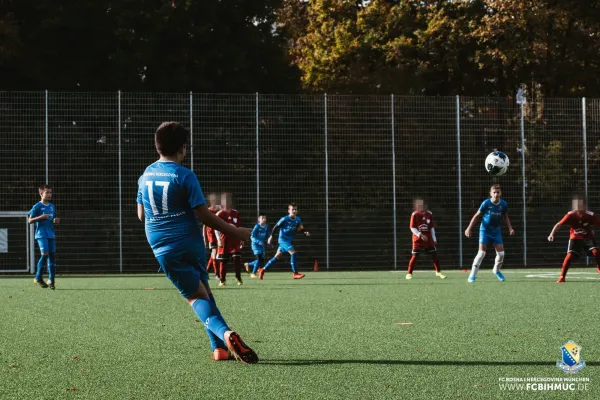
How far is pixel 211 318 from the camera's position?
7188 mm

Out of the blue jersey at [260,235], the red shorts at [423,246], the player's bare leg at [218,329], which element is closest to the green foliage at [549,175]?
the red shorts at [423,246]

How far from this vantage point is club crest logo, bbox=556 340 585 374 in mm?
6617

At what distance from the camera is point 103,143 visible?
85.7 feet

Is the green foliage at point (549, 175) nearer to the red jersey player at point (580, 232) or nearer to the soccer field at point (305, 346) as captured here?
the red jersey player at point (580, 232)

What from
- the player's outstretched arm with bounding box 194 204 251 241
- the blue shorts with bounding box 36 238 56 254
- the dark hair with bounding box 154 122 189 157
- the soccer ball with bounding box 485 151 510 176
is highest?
the soccer ball with bounding box 485 151 510 176

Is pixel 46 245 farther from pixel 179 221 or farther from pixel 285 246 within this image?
pixel 179 221

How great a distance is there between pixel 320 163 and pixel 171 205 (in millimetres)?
20068

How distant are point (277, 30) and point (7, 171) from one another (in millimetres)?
11559

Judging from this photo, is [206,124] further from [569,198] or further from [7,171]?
[569,198]

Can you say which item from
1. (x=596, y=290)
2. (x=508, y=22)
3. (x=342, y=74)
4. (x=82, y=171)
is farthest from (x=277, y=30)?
(x=596, y=290)

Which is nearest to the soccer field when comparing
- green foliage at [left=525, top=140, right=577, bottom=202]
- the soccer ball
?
the soccer ball

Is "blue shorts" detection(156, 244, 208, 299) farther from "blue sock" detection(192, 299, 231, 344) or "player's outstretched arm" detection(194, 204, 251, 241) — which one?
"player's outstretched arm" detection(194, 204, 251, 241)

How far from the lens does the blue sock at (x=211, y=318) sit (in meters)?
7.09

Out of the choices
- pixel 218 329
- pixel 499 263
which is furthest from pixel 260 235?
pixel 218 329
